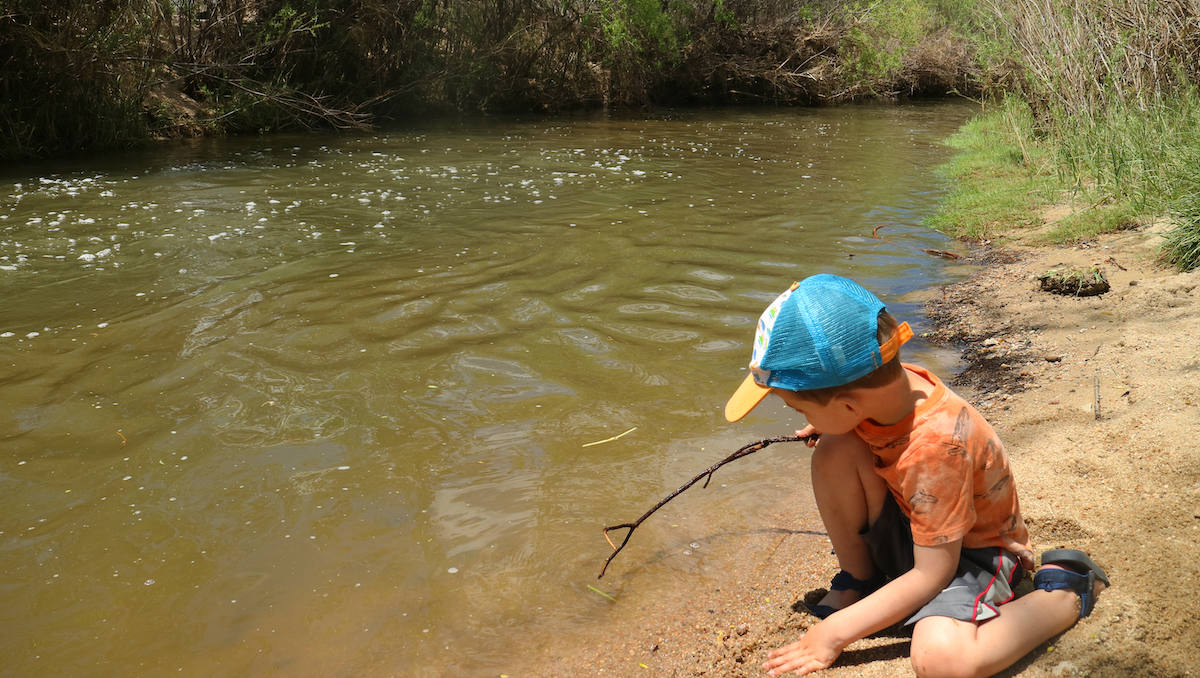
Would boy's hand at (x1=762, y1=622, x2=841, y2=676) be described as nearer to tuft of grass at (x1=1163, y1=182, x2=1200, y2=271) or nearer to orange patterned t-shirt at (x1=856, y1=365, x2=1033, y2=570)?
orange patterned t-shirt at (x1=856, y1=365, x2=1033, y2=570)

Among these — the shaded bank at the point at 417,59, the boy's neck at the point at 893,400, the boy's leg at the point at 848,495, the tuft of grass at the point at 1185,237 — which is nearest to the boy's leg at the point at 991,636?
the boy's leg at the point at 848,495

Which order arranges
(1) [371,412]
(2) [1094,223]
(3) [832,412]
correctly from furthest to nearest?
1. (2) [1094,223]
2. (1) [371,412]
3. (3) [832,412]

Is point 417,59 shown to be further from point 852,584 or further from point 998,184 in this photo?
point 852,584

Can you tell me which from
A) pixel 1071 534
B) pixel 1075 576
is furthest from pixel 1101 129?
pixel 1075 576

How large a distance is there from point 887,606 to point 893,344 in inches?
28.1

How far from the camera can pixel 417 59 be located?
18.8 meters

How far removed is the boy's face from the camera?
2275mm

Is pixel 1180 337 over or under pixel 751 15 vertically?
under

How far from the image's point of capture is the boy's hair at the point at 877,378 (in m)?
2.25

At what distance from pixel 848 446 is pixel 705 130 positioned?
16.2 meters

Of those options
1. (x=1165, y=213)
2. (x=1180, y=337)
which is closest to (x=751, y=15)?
(x=1165, y=213)

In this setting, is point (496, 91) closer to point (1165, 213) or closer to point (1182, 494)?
point (1165, 213)

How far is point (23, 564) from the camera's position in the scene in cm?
333

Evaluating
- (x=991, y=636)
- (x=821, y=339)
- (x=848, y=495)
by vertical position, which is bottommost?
(x=991, y=636)
